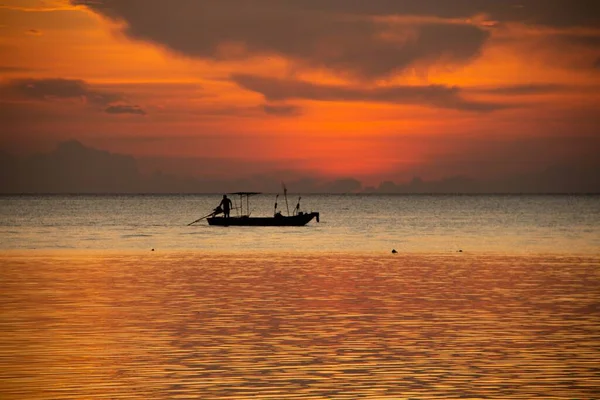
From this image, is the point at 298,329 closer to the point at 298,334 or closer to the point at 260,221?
the point at 298,334

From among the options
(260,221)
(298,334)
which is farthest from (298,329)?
(260,221)

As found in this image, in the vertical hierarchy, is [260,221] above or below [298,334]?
above

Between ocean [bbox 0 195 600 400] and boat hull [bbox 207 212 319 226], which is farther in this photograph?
boat hull [bbox 207 212 319 226]

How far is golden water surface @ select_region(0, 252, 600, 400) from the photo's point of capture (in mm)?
19203

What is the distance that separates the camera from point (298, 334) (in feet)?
83.7

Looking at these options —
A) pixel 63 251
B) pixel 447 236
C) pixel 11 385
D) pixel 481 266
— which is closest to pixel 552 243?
pixel 447 236

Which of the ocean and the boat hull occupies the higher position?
the boat hull

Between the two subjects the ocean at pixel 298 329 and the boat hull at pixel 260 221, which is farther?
the boat hull at pixel 260 221

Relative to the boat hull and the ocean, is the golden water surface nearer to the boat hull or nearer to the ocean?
the ocean

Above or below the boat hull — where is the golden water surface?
below

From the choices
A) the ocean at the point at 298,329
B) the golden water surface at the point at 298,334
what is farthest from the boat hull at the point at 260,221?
the golden water surface at the point at 298,334

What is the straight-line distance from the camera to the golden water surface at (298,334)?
1920cm

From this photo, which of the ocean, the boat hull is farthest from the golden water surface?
the boat hull

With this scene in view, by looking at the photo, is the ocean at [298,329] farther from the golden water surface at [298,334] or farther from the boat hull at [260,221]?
the boat hull at [260,221]
